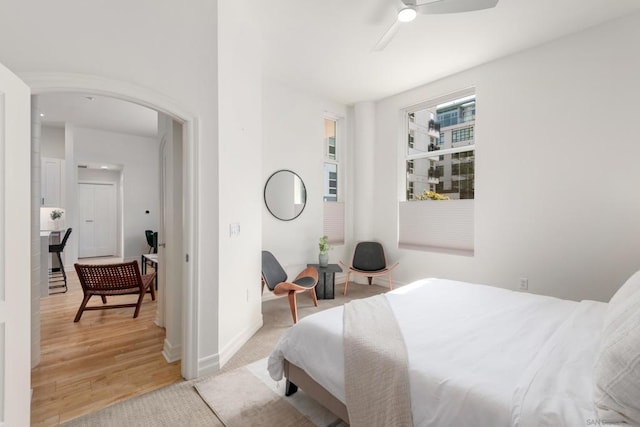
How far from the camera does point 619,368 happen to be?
992 mm

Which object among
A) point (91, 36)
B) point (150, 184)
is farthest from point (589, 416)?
point (150, 184)

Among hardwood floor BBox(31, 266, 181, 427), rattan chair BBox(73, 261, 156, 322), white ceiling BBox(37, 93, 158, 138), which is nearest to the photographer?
hardwood floor BBox(31, 266, 181, 427)

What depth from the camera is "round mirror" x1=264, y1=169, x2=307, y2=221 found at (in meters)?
4.18

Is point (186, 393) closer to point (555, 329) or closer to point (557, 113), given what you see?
point (555, 329)

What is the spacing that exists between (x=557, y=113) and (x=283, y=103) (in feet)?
10.8

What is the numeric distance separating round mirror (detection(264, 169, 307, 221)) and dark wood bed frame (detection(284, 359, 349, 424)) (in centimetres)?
253

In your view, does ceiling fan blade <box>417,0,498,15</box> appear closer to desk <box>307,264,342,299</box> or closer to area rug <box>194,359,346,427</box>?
area rug <box>194,359,346,427</box>

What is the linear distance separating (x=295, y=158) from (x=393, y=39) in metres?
2.00

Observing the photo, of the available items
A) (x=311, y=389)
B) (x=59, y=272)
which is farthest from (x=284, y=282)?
(x=59, y=272)

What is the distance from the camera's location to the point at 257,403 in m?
1.92

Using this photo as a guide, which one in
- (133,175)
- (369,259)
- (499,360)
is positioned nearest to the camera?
(499,360)

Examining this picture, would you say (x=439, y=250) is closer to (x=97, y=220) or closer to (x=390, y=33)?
(x=390, y=33)

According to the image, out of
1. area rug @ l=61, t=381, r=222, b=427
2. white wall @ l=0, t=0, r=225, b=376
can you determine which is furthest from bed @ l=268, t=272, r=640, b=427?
white wall @ l=0, t=0, r=225, b=376

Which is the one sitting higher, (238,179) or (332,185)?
(332,185)
